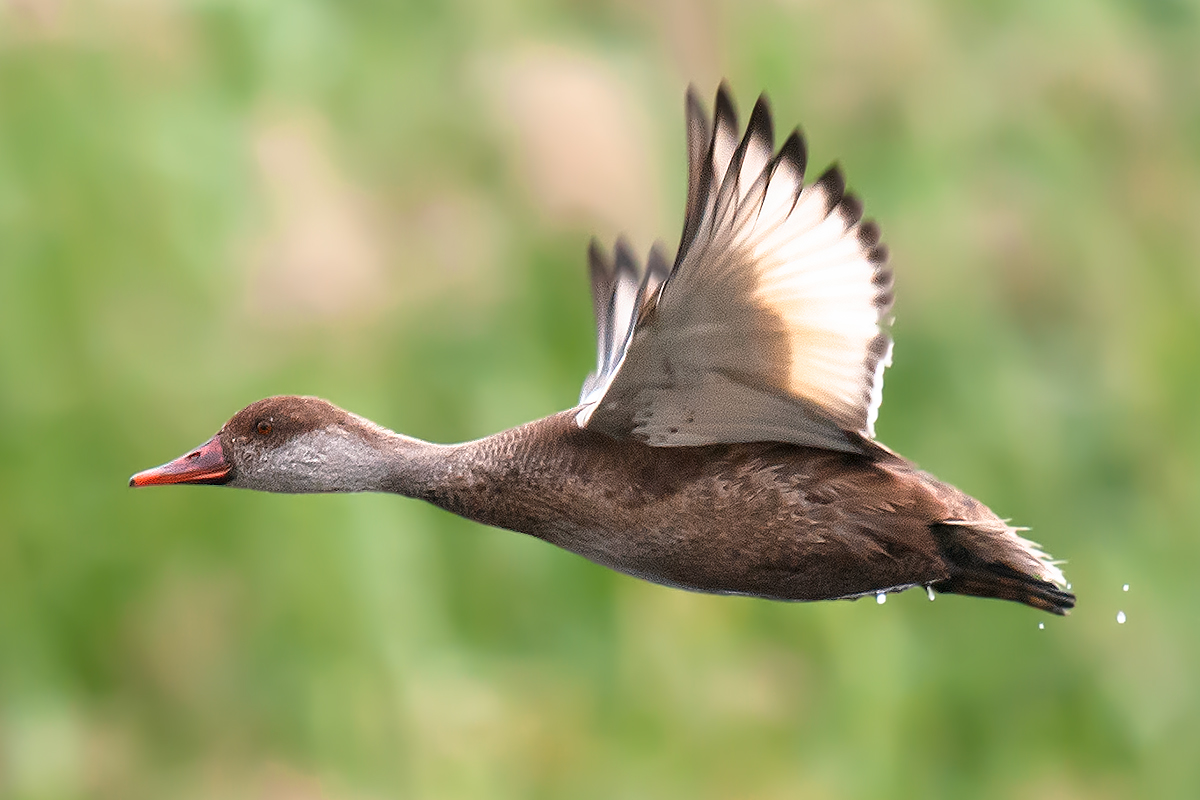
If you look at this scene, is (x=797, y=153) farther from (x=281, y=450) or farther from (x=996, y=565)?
(x=281, y=450)

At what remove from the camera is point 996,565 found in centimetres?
512

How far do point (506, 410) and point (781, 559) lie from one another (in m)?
7.36

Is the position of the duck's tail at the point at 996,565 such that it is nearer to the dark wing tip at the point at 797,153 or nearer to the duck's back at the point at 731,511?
the duck's back at the point at 731,511

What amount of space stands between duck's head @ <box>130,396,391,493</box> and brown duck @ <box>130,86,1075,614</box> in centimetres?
16

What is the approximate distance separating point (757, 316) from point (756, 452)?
46cm

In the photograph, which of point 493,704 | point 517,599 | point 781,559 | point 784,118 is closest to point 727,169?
point 781,559

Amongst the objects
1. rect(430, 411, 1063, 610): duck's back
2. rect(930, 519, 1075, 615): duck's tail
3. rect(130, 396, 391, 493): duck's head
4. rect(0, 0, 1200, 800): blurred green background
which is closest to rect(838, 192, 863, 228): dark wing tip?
rect(430, 411, 1063, 610): duck's back

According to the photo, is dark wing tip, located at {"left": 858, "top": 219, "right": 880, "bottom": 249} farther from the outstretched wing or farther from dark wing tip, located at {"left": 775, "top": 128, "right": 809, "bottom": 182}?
dark wing tip, located at {"left": 775, "top": 128, "right": 809, "bottom": 182}

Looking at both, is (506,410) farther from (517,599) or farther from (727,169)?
(727,169)

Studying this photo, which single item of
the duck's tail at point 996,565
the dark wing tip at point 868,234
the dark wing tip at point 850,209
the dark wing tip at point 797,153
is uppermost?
the dark wing tip at point 797,153

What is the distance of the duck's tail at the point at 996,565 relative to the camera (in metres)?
5.07

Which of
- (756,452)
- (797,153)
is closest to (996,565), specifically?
(756,452)

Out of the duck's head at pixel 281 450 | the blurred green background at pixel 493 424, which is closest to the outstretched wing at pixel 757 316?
the duck's head at pixel 281 450

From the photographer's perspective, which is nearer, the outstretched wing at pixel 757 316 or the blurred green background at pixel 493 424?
the outstretched wing at pixel 757 316
